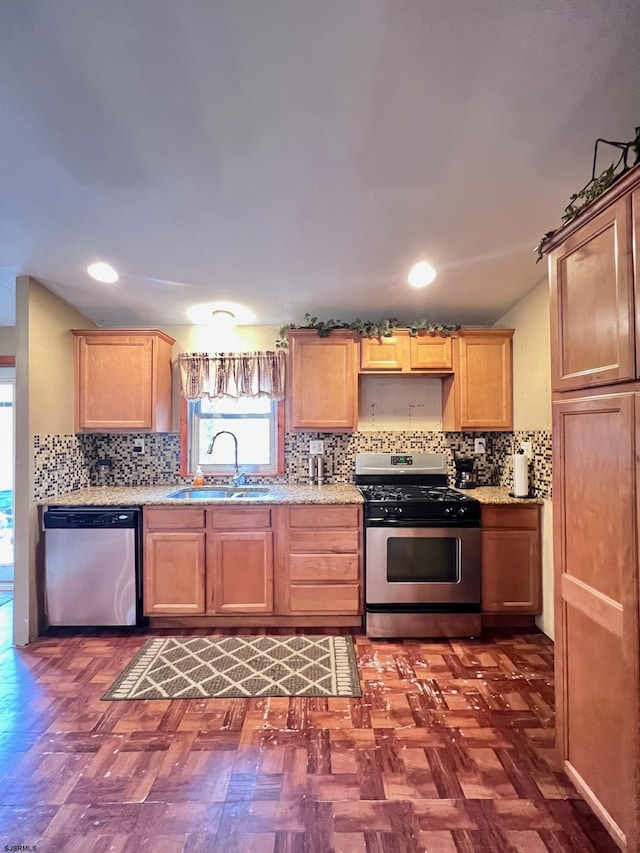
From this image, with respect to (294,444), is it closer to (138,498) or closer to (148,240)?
(138,498)

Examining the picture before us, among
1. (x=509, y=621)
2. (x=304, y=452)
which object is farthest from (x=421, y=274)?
(x=509, y=621)

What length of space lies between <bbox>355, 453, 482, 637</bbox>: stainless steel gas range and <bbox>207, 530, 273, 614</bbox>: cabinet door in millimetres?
695

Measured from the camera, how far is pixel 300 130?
5.46 feet

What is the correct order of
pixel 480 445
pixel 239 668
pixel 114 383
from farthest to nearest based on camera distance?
pixel 480 445, pixel 114 383, pixel 239 668

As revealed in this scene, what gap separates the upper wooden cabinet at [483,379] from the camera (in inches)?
121

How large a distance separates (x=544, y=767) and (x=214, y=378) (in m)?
3.04

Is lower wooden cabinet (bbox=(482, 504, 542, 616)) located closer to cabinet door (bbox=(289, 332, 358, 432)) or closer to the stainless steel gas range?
the stainless steel gas range

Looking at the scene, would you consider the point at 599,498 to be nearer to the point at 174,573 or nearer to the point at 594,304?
the point at 594,304

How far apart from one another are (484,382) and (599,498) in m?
1.87

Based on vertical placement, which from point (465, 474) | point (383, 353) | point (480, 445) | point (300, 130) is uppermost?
point (300, 130)

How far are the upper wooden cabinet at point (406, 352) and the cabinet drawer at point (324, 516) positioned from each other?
1.12 m

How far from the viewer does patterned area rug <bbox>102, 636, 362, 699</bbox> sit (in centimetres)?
206

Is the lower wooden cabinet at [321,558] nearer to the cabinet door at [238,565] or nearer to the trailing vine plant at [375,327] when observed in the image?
the cabinet door at [238,565]

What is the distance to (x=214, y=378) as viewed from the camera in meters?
3.33
